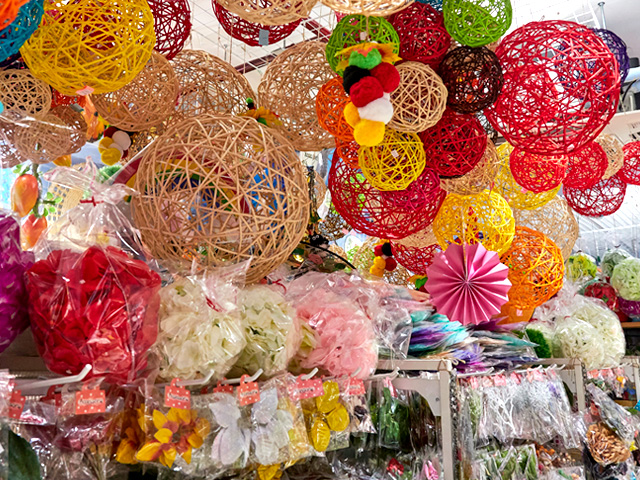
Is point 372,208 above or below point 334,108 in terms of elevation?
below

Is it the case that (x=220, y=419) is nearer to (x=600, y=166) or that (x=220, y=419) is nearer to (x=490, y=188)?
(x=490, y=188)

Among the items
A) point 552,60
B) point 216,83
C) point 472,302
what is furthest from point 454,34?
point 472,302

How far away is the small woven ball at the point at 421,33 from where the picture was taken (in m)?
1.53

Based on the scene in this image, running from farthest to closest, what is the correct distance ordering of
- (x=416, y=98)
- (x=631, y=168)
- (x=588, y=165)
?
(x=631, y=168) → (x=588, y=165) → (x=416, y=98)

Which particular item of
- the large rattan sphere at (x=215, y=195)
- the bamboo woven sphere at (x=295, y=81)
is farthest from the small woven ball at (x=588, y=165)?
the large rattan sphere at (x=215, y=195)

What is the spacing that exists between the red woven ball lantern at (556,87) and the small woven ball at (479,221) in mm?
475

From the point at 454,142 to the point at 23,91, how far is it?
3.75 ft

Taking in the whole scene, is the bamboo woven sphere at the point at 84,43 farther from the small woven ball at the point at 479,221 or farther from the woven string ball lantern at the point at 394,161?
the small woven ball at the point at 479,221

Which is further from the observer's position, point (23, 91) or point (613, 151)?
point (613, 151)

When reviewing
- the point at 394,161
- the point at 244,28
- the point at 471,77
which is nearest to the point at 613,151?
the point at 471,77

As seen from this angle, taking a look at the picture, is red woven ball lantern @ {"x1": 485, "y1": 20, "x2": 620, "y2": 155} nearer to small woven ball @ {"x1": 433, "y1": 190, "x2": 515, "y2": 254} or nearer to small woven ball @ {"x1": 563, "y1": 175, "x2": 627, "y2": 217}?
small woven ball @ {"x1": 433, "y1": 190, "x2": 515, "y2": 254}

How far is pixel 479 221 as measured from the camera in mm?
1996

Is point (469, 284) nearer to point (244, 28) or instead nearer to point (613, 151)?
point (244, 28)

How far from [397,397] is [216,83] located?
118 cm
